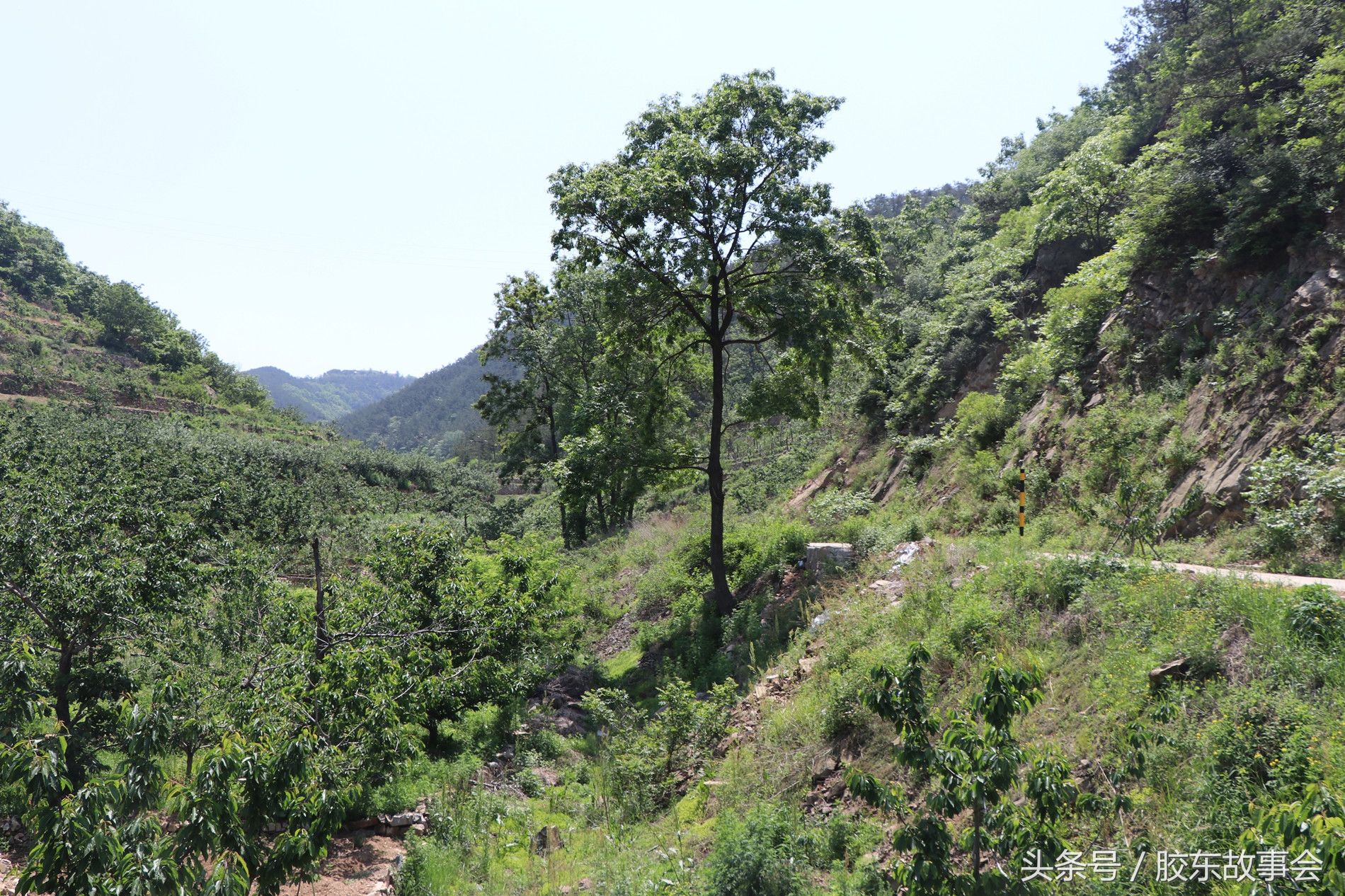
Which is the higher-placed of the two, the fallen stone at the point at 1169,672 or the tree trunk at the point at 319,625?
the fallen stone at the point at 1169,672

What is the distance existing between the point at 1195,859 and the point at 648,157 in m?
12.6

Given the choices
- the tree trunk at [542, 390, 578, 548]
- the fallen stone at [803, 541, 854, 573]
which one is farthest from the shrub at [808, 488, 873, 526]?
the tree trunk at [542, 390, 578, 548]

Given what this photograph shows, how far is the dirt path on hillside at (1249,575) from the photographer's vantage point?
6953mm

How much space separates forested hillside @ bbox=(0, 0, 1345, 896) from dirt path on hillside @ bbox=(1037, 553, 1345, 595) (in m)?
0.14

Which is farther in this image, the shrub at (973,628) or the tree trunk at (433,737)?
the tree trunk at (433,737)

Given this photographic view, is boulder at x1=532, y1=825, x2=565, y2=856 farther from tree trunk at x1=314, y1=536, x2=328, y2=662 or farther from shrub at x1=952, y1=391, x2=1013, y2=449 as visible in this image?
shrub at x1=952, y1=391, x2=1013, y2=449

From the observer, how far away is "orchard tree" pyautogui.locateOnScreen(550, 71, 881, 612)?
13188mm

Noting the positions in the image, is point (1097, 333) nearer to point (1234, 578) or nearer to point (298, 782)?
point (1234, 578)

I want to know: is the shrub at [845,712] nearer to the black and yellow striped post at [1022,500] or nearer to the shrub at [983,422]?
the black and yellow striped post at [1022,500]

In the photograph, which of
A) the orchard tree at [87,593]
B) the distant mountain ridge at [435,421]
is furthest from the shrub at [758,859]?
the distant mountain ridge at [435,421]

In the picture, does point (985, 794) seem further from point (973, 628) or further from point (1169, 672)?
point (973, 628)

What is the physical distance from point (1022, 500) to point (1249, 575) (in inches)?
211

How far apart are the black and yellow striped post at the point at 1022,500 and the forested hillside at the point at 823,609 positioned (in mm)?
106

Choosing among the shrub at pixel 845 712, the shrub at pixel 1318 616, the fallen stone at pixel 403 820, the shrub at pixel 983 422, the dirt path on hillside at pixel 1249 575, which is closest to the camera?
the shrub at pixel 1318 616
